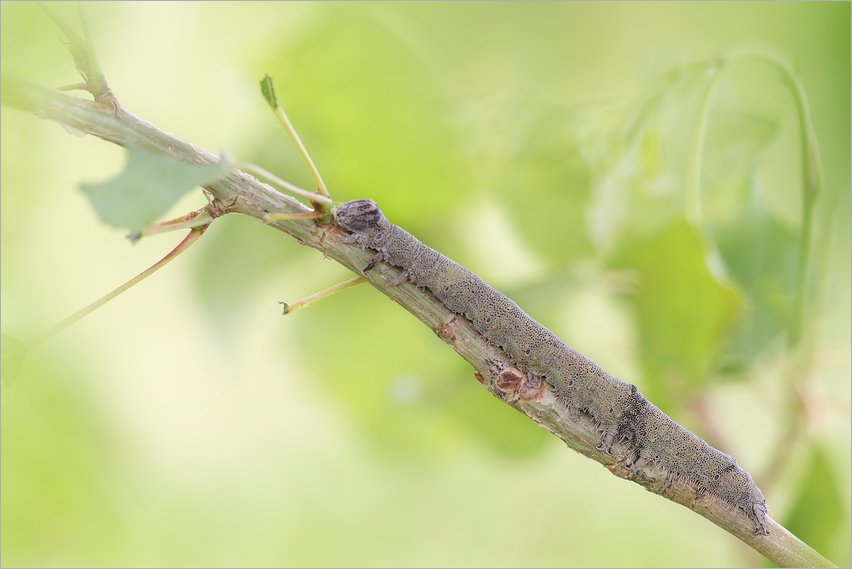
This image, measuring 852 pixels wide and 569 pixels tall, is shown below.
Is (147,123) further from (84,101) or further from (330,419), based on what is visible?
(330,419)

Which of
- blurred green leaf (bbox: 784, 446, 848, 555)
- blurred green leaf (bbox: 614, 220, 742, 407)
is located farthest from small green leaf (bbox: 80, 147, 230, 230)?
blurred green leaf (bbox: 784, 446, 848, 555)

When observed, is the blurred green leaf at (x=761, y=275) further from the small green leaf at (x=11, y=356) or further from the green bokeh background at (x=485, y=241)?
the small green leaf at (x=11, y=356)

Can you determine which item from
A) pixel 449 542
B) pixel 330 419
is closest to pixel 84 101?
pixel 330 419

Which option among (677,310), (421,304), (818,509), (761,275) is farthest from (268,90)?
(818,509)

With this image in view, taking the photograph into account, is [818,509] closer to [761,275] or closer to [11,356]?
[761,275]

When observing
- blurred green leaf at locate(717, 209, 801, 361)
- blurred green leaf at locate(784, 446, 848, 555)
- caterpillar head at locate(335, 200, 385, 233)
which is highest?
blurred green leaf at locate(717, 209, 801, 361)

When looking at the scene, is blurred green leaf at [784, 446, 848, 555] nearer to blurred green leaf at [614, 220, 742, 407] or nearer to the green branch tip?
blurred green leaf at [614, 220, 742, 407]
